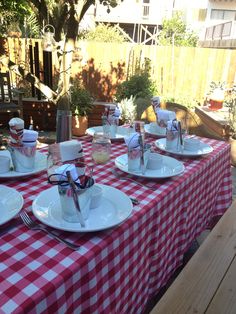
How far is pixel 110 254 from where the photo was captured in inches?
33.4

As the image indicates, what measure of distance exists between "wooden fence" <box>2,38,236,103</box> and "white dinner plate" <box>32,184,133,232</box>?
5129 millimetres

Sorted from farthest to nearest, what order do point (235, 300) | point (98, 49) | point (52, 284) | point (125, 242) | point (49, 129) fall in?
point (98, 49)
point (49, 129)
point (235, 300)
point (125, 242)
point (52, 284)

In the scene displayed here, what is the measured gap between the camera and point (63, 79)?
335 centimetres

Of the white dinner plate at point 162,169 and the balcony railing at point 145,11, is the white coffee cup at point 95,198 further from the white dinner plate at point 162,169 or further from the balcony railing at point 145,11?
the balcony railing at point 145,11

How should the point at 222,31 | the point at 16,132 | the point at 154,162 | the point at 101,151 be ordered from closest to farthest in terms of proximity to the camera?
the point at 16,132, the point at 154,162, the point at 101,151, the point at 222,31

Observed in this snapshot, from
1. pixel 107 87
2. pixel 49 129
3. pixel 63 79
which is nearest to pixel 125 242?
pixel 63 79

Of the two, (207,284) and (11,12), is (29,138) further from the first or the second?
(11,12)

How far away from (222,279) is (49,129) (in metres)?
4.21

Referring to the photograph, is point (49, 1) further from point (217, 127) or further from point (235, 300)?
point (235, 300)

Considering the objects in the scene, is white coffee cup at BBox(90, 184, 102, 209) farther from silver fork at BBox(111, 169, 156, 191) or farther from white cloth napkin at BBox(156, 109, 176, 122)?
white cloth napkin at BBox(156, 109, 176, 122)

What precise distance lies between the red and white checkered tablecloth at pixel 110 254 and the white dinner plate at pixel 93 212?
→ 0.10 ft

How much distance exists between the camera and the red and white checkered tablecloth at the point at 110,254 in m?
0.67

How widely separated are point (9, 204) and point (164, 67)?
→ 560cm

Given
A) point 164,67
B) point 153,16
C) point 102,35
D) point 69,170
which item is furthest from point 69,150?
point 153,16
